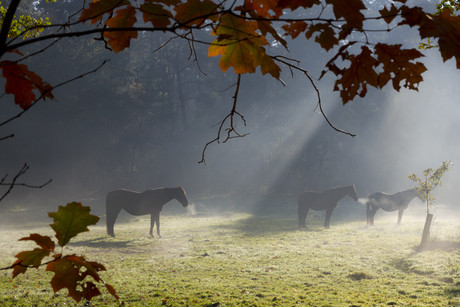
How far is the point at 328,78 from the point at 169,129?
14889 mm

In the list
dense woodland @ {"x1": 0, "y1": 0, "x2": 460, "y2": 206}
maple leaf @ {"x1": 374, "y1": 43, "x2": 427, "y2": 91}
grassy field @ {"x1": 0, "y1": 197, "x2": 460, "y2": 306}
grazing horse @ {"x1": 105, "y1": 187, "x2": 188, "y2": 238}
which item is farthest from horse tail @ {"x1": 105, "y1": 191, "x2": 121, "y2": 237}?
dense woodland @ {"x1": 0, "y1": 0, "x2": 460, "y2": 206}

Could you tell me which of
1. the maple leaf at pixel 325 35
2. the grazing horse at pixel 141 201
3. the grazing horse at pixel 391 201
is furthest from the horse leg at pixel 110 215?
the maple leaf at pixel 325 35

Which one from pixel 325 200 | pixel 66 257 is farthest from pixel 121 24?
pixel 325 200

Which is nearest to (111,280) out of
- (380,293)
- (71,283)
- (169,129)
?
(380,293)

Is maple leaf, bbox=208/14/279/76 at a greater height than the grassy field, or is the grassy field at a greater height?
maple leaf, bbox=208/14/279/76

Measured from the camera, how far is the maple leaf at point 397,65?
1.24m

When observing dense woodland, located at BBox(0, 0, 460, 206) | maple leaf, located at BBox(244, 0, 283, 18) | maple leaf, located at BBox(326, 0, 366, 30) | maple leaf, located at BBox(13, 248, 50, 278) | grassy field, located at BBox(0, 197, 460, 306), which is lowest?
grassy field, located at BBox(0, 197, 460, 306)

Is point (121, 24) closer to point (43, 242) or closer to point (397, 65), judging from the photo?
point (43, 242)

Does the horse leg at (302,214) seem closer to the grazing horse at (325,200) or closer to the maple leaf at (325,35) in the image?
the grazing horse at (325,200)

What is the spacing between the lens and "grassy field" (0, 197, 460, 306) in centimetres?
512

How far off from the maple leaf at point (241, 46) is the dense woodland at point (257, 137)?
77.6ft

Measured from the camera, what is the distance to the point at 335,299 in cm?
518

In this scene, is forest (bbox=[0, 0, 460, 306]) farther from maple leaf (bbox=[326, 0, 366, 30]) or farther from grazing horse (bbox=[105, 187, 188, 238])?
grazing horse (bbox=[105, 187, 188, 238])

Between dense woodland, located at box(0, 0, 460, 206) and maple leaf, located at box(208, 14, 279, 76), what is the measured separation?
931 inches
